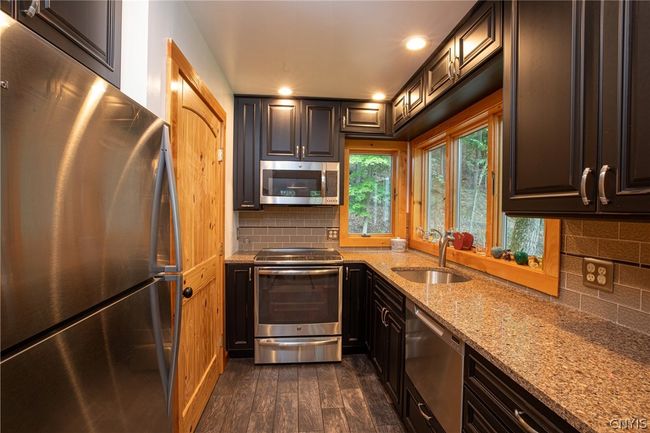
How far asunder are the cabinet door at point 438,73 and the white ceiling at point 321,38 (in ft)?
0.27

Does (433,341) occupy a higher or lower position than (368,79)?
lower

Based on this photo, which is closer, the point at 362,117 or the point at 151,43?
the point at 151,43

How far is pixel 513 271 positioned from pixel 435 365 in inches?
A: 29.0

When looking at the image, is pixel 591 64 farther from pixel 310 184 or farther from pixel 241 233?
pixel 241 233

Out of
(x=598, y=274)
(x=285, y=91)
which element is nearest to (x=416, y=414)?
(x=598, y=274)

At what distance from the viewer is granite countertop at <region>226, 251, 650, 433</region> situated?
2.22ft

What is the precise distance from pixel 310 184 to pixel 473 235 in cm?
147

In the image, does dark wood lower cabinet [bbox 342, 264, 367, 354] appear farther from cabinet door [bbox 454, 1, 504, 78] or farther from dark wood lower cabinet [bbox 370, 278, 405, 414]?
cabinet door [bbox 454, 1, 504, 78]

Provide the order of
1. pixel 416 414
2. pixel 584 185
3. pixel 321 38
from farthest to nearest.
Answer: pixel 321 38
pixel 416 414
pixel 584 185

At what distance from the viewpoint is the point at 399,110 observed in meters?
2.68

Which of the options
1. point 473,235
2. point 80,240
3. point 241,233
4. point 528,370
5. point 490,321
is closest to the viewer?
point 80,240

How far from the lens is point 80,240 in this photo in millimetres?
683

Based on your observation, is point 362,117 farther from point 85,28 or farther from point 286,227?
point 85,28

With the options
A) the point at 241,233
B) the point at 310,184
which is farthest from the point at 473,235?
the point at 241,233
